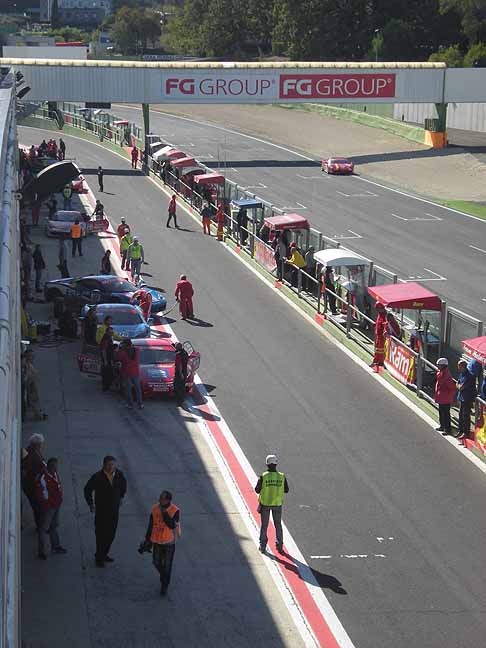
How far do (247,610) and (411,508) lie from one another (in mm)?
4225

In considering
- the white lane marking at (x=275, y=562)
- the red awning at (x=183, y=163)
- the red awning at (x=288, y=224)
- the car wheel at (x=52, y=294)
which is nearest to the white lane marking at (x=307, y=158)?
the red awning at (x=183, y=163)

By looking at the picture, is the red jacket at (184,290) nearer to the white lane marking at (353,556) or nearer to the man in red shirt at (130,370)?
the man in red shirt at (130,370)

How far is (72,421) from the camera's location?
2097 cm

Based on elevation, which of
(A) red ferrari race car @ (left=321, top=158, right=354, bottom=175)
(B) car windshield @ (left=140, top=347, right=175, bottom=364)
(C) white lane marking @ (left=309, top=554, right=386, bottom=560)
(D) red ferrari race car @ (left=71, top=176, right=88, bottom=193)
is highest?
(B) car windshield @ (left=140, top=347, right=175, bottom=364)

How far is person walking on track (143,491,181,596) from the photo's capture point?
13.5 m

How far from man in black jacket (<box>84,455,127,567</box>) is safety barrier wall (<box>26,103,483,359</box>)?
358 inches

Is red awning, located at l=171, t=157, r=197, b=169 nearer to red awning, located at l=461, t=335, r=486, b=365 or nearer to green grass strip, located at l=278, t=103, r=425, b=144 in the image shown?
green grass strip, located at l=278, t=103, r=425, b=144

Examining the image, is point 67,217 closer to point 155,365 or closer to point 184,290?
point 184,290

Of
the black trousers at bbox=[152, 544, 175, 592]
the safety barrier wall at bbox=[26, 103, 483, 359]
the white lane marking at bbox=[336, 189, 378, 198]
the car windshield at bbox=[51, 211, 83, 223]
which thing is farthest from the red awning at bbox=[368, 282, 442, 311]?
the white lane marking at bbox=[336, 189, 378, 198]

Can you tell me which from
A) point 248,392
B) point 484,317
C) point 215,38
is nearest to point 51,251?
point 484,317

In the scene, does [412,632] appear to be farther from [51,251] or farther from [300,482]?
Result: [51,251]

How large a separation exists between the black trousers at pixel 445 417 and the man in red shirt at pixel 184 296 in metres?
10.2

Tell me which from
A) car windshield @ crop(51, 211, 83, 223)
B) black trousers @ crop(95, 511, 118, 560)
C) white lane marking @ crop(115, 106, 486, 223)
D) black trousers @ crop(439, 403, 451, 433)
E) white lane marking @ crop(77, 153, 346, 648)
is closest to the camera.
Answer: white lane marking @ crop(77, 153, 346, 648)

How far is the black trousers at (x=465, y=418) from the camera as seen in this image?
19734 millimetres
